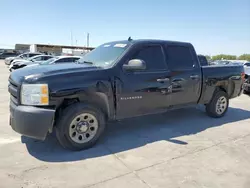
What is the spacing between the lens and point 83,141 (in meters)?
3.89

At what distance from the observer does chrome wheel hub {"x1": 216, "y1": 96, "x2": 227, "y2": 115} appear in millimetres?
6096

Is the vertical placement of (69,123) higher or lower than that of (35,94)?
lower

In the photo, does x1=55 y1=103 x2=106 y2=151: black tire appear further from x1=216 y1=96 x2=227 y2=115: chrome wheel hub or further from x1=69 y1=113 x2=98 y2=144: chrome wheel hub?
x1=216 y1=96 x2=227 y2=115: chrome wheel hub

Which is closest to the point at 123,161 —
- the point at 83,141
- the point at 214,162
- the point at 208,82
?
the point at 83,141

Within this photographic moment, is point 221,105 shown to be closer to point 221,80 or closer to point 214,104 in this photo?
point 214,104

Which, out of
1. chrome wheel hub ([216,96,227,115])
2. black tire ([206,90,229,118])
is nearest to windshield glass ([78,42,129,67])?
black tire ([206,90,229,118])

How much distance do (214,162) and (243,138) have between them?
157 centimetres

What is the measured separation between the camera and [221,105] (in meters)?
6.18

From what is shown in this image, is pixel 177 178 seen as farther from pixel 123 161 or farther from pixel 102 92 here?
pixel 102 92

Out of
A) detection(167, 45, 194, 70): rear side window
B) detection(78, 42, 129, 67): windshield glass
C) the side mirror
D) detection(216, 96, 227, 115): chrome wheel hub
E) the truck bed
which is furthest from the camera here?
detection(216, 96, 227, 115): chrome wheel hub

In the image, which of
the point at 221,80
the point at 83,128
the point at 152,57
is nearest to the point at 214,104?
the point at 221,80

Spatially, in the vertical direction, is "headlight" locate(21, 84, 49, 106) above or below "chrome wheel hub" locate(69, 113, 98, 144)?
above

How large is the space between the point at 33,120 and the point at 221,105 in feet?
15.7

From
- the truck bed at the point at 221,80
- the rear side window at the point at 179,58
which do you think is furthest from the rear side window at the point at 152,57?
the truck bed at the point at 221,80
